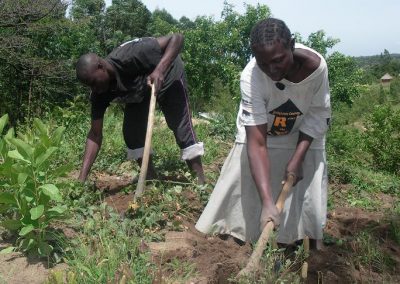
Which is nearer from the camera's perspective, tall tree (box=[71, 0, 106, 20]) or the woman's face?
the woman's face

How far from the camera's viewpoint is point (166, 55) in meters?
3.95

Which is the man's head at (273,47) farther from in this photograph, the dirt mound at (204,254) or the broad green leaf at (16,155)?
the broad green leaf at (16,155)

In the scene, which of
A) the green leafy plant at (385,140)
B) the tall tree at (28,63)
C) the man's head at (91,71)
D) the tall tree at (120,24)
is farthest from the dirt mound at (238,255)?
the tall tree at (120,24)

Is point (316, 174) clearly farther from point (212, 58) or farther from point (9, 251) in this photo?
point (212, 58)

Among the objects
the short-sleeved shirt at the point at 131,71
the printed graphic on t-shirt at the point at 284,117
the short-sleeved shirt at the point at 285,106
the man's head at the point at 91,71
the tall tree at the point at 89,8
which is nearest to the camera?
the short-sleeved shirt at the point at 285,106

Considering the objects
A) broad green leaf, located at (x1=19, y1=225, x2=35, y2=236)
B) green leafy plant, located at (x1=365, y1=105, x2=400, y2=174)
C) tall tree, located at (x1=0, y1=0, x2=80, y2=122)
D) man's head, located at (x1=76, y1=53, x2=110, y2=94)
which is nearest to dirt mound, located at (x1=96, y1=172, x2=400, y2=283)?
broad green leaf, located at (x1=19, y1=225, x2=35, y2=236)

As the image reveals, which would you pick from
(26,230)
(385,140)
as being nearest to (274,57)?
(26,230)

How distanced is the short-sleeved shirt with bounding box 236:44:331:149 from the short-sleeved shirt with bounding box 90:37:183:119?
1.21m

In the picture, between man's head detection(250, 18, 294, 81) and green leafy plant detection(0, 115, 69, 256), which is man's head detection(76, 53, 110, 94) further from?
man's head detection(250, 18, 294, 81)

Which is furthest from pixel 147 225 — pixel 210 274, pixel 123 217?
pixel 210 274

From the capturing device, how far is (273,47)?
7.83 ft

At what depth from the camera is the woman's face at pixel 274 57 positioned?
2393mm

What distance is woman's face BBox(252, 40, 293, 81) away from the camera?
239cm

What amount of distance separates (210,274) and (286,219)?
849 mm
